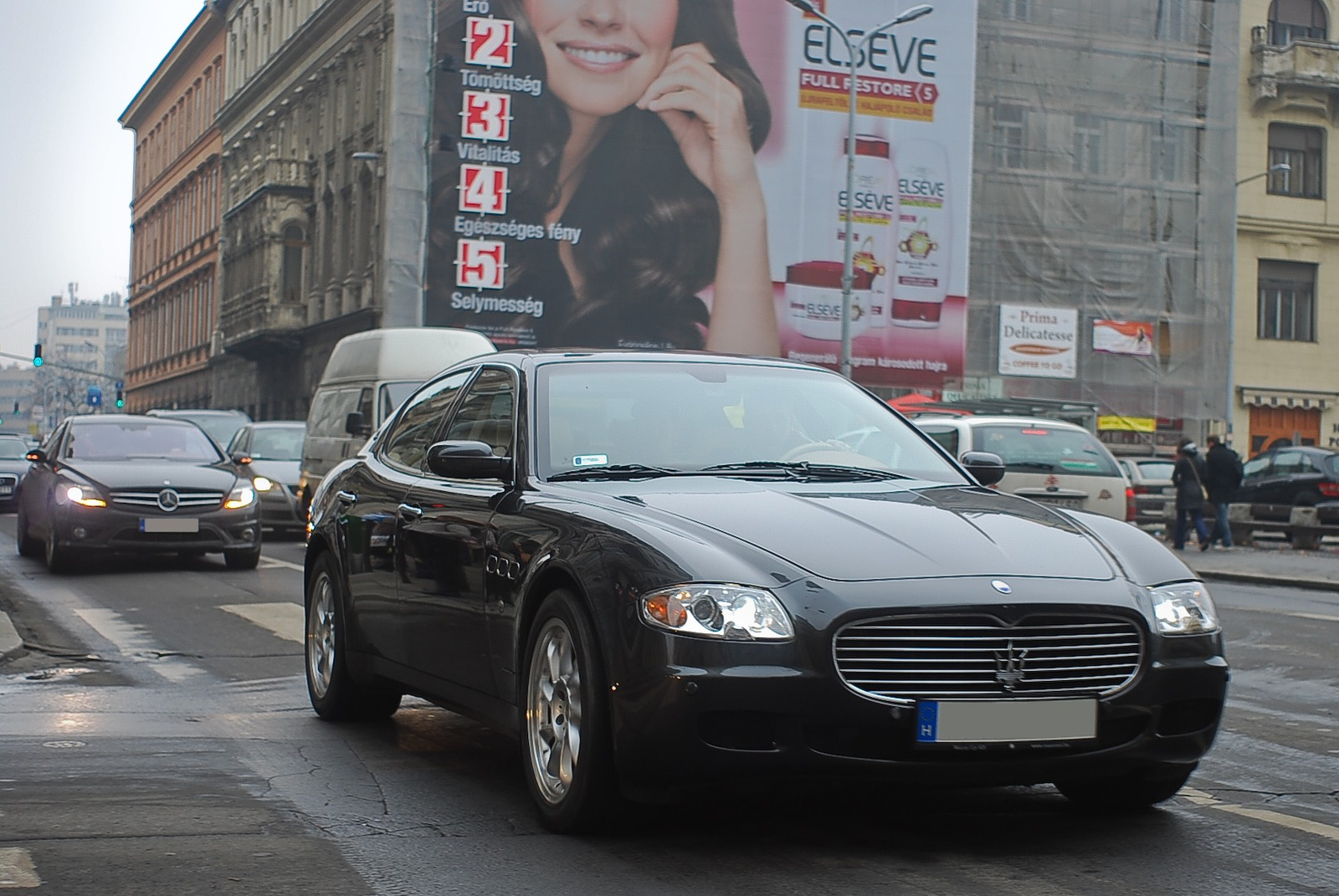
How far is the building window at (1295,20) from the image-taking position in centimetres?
5051

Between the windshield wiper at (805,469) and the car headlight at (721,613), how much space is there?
112 cm

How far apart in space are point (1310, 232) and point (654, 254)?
19.7 meters

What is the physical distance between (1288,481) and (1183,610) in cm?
2506

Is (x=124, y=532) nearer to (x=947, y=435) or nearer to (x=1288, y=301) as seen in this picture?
(x=947, y=435)

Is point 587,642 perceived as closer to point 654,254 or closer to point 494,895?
point 494,895

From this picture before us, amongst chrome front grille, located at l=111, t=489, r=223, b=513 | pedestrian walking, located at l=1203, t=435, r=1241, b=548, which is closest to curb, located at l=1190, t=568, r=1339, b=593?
pedestrian walking, located at l=1203, t=435, r=1241, b=548

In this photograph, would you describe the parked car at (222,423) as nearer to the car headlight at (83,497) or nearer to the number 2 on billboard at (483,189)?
the number 2 on billboard at (483,189)

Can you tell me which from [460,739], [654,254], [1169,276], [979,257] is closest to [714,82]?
[654,254]

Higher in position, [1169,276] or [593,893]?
[1169,276]

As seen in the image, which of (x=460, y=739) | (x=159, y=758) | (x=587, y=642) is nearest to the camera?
(x=587, y=642)

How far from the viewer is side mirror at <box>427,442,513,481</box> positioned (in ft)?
19.3

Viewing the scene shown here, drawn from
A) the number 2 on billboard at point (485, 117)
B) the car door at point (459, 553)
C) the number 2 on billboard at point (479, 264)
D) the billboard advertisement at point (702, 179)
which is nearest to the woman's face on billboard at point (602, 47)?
the billboard advertisement at point (702, 179)

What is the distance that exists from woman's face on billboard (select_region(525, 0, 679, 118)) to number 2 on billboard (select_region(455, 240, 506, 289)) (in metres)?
3.87

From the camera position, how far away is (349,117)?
1895 inches
